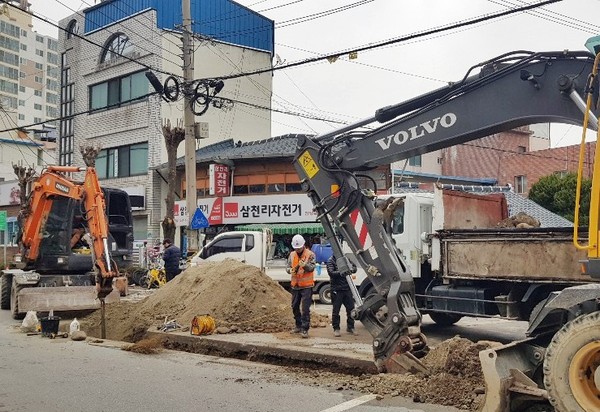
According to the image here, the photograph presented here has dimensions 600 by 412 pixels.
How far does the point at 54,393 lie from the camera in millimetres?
7520

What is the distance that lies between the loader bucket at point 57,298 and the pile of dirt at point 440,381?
770 centimetres

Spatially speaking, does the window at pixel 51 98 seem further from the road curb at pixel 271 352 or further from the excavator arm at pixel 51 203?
the road curb at pixel 271 352

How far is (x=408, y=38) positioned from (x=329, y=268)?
191 inches

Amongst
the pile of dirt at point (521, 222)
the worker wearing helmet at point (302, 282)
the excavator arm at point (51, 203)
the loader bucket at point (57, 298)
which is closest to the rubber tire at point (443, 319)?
the pile of dirt at point (521, 222)

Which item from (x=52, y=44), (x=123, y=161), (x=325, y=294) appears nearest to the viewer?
(x=325, y=294)

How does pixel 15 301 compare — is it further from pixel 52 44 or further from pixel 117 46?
pixel 52 44

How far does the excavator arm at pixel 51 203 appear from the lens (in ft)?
40.1

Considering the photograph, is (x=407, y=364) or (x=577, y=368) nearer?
(x=577, y=368)

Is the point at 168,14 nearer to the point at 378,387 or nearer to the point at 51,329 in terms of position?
the point at 51,329

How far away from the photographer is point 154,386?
25.9 ft

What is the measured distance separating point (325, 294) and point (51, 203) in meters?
7.74

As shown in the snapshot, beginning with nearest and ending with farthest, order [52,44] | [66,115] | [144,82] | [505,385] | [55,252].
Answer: [505,385], [55,252], [144,82], [66,115], [52,44]

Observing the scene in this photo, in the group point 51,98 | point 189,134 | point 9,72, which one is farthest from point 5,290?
point 51,98

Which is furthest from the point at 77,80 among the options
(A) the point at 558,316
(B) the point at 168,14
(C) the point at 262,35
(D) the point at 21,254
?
(A) the point at 558,316
